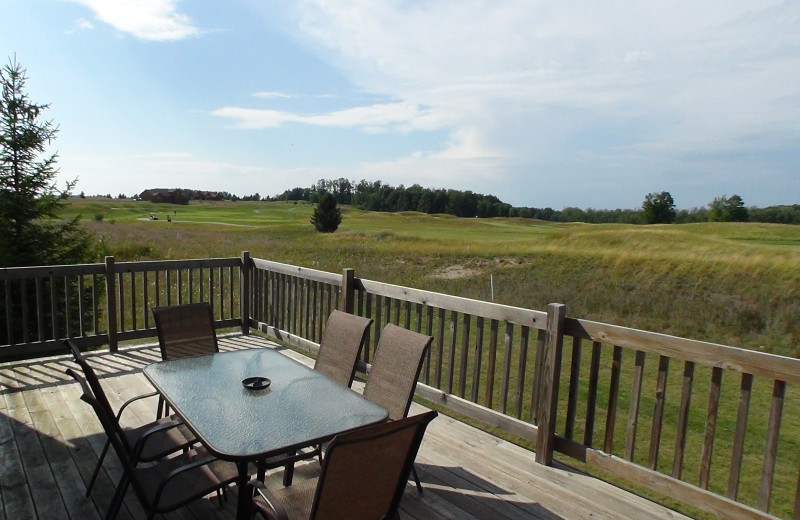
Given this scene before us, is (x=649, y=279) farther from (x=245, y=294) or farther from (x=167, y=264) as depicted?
(x=167, y=264)

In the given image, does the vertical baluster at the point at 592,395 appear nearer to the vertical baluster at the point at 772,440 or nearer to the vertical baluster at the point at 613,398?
Result: the vertical baluster at the point at 613,398

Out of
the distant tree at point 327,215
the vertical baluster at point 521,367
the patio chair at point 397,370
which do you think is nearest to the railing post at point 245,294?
the patio chair at point 397,370

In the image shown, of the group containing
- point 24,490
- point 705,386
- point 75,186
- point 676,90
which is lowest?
point 705,386

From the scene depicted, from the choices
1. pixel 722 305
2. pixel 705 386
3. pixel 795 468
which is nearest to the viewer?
pixel 795 468

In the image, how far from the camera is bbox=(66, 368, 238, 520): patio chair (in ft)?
5.85

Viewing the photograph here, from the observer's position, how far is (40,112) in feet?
23.4

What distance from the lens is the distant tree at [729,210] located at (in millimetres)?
30625

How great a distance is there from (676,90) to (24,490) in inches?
661

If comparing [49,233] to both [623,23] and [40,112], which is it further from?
[623,23]

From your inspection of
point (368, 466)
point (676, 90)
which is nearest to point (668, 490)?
point (368, 466)

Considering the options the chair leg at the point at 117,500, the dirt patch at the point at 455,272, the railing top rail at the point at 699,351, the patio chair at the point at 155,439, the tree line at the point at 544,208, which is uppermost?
the tree line at the point at 544,208

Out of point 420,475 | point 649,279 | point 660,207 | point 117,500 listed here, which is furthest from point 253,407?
point 660,207

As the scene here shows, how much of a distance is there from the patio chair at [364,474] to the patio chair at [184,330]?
6.37 feet

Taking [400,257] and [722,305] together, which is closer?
[722,305]
